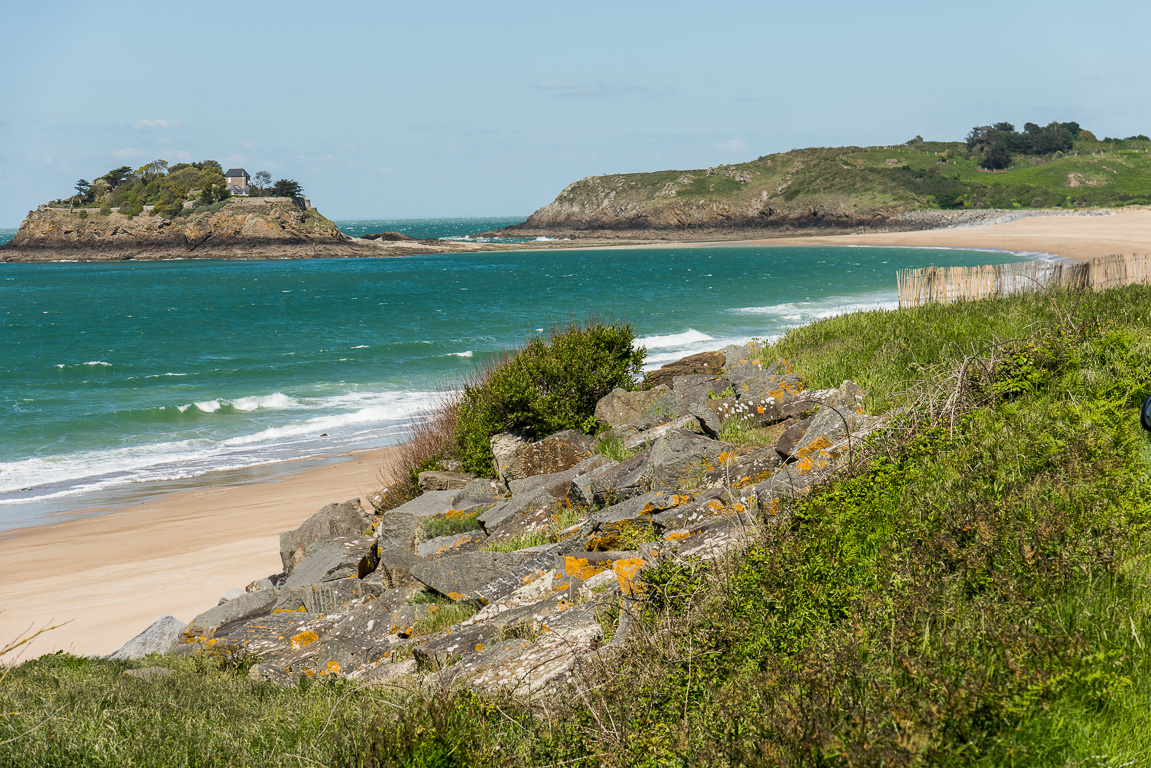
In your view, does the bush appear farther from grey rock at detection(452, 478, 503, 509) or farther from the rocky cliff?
the rocky cliff

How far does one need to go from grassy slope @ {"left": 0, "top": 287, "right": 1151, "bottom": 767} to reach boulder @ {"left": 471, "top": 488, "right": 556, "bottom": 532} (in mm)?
3195

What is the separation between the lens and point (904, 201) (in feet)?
421

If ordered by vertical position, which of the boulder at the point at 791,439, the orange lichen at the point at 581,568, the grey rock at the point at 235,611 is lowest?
the grey rock at the point at 235,611

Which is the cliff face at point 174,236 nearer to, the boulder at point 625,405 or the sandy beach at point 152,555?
the sandy beach at point 152,555

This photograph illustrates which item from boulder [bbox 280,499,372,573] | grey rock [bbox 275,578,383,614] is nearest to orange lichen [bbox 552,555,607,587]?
grey rock [bbox 275,578,383,614]

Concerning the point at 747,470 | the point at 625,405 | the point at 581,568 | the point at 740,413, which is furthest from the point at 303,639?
the point at 625,405

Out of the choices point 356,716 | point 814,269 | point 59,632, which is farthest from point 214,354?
point 814,269

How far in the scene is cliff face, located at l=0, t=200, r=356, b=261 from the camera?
399 ft

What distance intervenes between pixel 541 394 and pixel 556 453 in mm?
Result: 1561

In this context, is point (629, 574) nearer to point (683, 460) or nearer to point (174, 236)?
point (683, 460)

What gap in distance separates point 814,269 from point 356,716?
7596 cm

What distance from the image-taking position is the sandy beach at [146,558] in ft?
36.0

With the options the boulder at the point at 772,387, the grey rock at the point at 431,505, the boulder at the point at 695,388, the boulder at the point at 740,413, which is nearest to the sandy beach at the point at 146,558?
the grey rock at the point at 431,505

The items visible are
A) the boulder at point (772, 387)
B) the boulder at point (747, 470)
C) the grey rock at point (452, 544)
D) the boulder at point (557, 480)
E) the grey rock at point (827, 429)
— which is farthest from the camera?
the boulder at point (557, 480)
